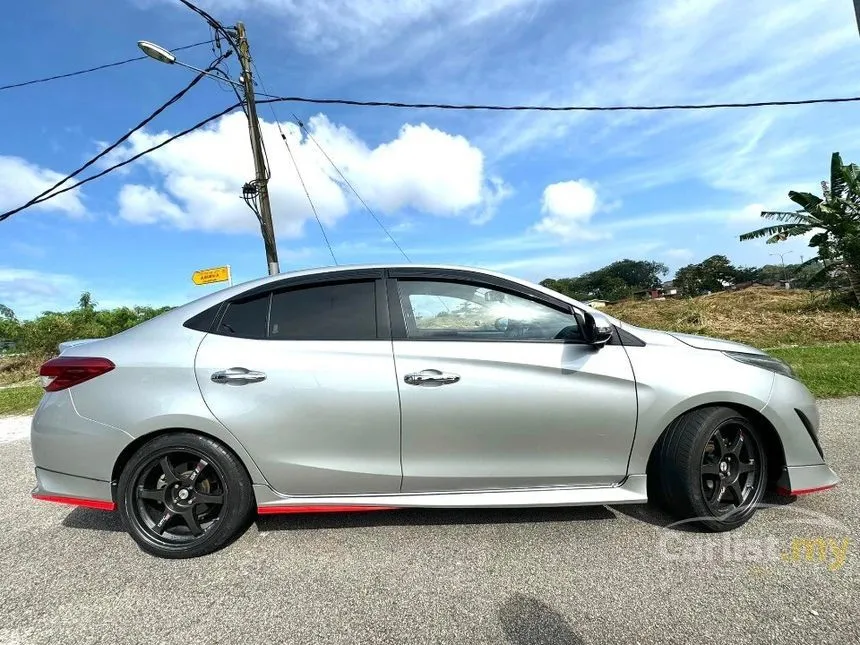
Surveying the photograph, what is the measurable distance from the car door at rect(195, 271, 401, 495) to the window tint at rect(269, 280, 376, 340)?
0.07 ft

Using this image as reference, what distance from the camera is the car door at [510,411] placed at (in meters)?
2.49

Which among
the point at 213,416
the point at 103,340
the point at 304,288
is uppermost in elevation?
the point at 304,288

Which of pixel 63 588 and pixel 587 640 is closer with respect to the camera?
pixel 587 640

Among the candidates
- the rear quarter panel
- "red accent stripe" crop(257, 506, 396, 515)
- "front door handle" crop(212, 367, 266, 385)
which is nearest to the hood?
"red accent stripe" crop(257, 506, 396, 515)

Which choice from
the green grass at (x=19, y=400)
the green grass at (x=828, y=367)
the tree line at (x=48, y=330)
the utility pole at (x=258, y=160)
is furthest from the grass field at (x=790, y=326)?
the tree line at (x=48, y=330)

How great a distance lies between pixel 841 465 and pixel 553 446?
253 centimetres

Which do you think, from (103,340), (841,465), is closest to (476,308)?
(103,340)

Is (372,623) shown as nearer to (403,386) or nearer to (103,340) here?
(403,386)

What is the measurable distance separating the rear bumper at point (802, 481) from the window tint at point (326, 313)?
244cm

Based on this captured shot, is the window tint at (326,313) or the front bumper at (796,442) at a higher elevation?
the window tint at (326,313)

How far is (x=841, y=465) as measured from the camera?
344 cm

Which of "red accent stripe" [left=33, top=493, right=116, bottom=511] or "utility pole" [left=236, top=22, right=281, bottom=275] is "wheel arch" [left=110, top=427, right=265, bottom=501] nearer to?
"red accent stripe" [left=33, top=493, right=116, bottom=511]

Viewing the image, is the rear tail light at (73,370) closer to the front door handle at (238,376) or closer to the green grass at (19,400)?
the front door handle at (238,376)

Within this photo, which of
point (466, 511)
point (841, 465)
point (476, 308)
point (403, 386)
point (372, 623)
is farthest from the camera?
point (841, 465)
